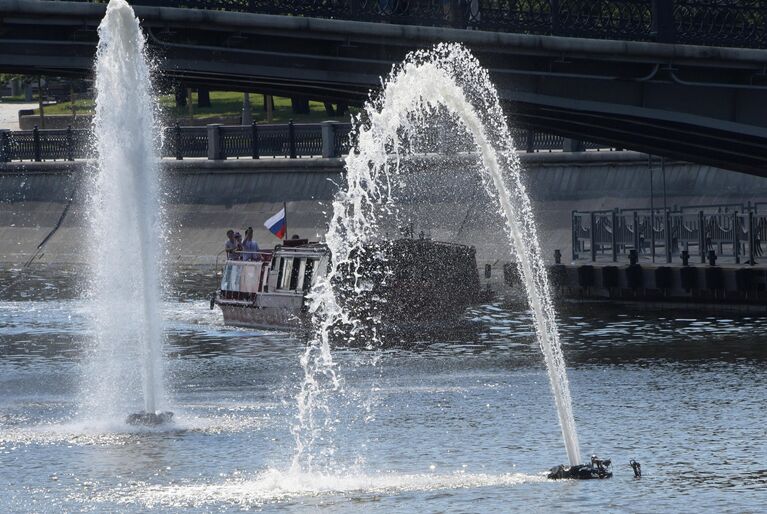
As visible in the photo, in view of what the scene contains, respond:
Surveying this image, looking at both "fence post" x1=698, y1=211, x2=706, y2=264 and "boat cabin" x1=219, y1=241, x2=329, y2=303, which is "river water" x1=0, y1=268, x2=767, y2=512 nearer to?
"boat cabin" x1=219, y1=241, x2=329, y2=303

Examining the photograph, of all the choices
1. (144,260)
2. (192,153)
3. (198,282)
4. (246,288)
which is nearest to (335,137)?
(192,153)

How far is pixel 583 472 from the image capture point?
20.4 meters

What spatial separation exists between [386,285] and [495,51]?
8.99 metres

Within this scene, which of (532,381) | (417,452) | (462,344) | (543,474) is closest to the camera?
(543,474)

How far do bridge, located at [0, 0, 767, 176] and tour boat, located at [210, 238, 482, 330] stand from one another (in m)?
3.89

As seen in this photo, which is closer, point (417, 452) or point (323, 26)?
point (417, 452)

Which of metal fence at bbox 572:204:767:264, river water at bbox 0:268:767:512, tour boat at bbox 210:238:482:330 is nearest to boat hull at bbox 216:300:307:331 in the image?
tour boat at bbox 210:238:482:330

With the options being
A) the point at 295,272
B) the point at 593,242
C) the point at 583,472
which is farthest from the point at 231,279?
the point at 583,472

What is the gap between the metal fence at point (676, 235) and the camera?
43.7m

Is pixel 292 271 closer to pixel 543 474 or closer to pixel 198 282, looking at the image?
pixel 198 282

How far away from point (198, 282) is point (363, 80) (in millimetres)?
24216

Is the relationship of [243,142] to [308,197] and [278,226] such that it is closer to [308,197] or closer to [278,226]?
[308,197]

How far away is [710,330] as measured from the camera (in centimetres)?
3784

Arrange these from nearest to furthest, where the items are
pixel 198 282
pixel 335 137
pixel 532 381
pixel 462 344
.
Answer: pixel 532 381
pixel 462 344
pixel 198 282
pixel 335 137
